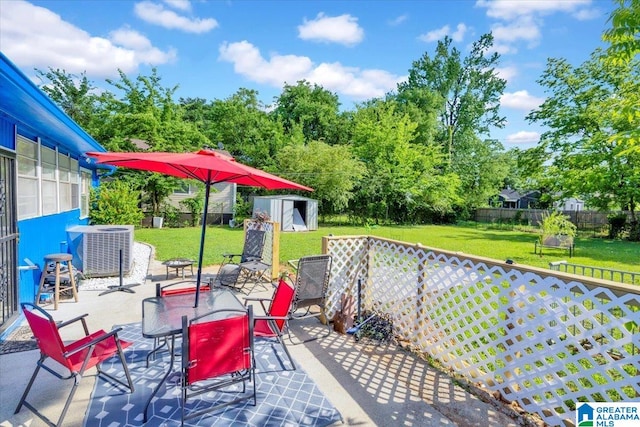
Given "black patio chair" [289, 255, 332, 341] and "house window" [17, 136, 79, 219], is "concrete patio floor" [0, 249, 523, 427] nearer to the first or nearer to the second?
"black patio chair" [289, 255, 332, 341]

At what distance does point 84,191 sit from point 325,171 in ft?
41.7

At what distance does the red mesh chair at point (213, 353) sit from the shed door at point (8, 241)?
3133 mm

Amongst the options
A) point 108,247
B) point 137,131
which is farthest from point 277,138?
point 108,247

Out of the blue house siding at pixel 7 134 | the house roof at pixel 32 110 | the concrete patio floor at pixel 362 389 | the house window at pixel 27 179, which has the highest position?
the house roof at pixel 32 110

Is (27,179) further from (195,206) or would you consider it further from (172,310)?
(195,206)

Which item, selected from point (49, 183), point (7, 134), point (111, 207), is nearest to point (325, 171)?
point (111, 207)

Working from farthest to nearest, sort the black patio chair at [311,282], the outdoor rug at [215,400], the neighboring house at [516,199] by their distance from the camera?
1. the neighboring house at [516,199]
2. the black patio chair at [311,282]
3. the outdoor rug at [215,400]

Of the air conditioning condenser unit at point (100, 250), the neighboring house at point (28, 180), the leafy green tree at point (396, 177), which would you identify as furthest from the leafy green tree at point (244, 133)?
the neighboring house at point (28, 180)

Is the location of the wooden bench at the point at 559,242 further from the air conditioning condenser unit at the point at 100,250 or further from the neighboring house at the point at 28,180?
the neighboring house at the point at 28,180

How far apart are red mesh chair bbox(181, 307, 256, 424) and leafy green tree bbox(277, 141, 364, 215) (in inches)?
706

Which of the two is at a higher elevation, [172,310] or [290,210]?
[290,210]

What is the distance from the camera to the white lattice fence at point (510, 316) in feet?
7.46

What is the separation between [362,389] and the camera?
3.05 metres

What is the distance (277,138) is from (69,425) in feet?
81.5
